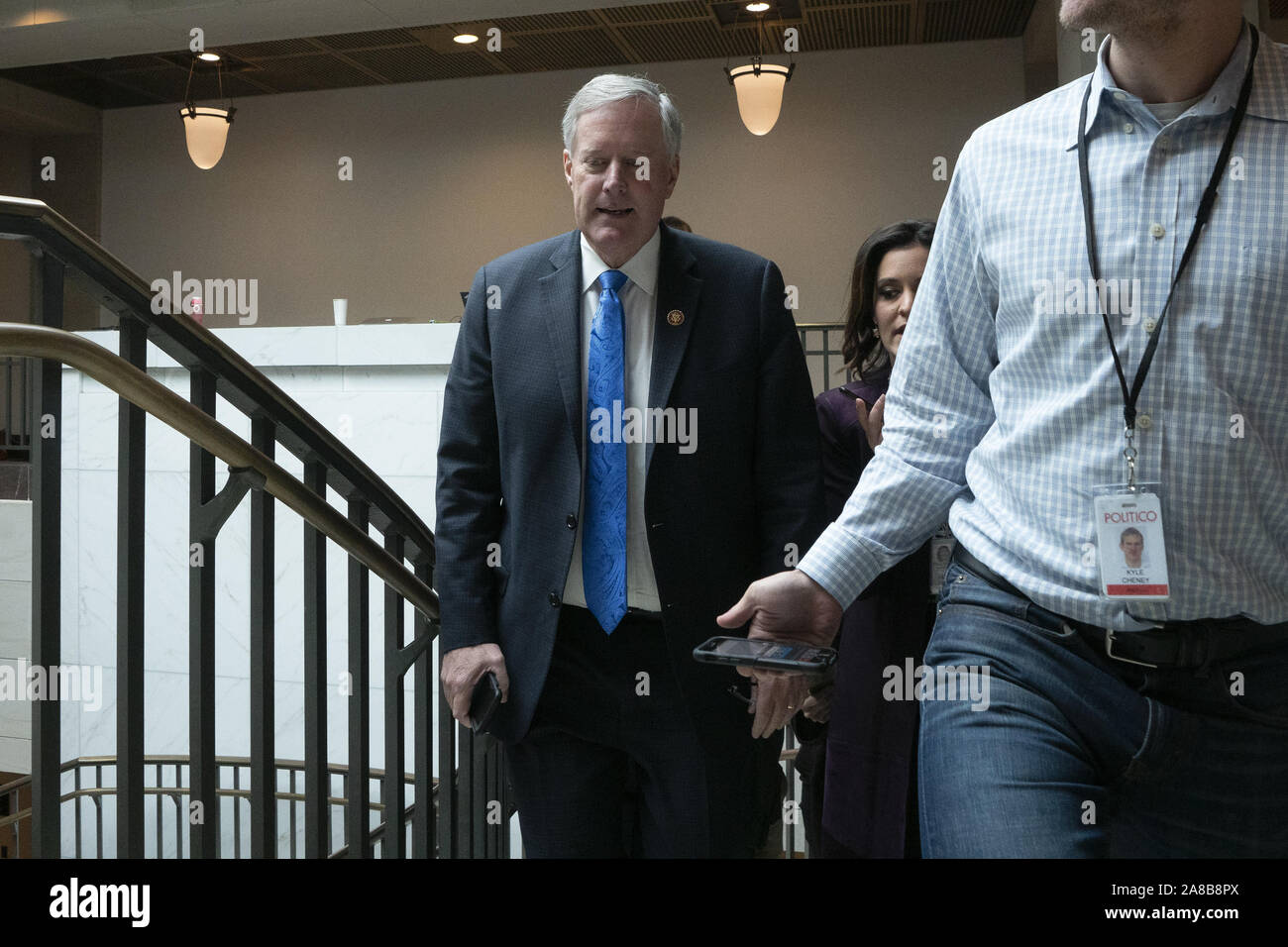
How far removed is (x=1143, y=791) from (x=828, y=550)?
478 mm

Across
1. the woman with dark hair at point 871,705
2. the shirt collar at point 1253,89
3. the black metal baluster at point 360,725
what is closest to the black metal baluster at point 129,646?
the black metal baluster at point 360,725

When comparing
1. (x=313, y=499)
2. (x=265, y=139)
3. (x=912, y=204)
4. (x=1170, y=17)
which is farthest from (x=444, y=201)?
(x=1170, y=17)

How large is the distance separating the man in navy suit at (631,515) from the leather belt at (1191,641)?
2.56 ft

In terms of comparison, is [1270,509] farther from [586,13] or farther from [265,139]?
[265,139]

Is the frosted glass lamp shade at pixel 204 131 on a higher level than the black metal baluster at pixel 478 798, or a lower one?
higher

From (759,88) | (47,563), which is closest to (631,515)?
(47,563)

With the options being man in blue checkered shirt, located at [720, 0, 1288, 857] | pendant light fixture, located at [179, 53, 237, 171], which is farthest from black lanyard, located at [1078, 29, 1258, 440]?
pendant light fixture, located at [179, 53, 237, 171]

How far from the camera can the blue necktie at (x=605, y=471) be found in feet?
6.64

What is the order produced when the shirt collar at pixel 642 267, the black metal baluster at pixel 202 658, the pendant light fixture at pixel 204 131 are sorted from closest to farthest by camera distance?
the black metal baluster at pixel 202 658, the shirt collar at pixel 642 267, the pendant light fixture at pixel 204 131

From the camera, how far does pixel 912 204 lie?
10062mm

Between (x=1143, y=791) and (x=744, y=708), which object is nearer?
(x=1143, y=791)

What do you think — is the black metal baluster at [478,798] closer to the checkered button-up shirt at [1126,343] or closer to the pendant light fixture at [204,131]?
the checkered button-up shirt at [1126,343]

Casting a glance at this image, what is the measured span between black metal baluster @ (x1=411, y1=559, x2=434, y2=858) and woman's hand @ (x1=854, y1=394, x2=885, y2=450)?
103 centimetres

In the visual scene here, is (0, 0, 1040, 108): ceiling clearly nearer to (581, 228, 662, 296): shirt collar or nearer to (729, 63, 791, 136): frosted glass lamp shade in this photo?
(729, 63, 791, 136): frosted glass lamp shade
